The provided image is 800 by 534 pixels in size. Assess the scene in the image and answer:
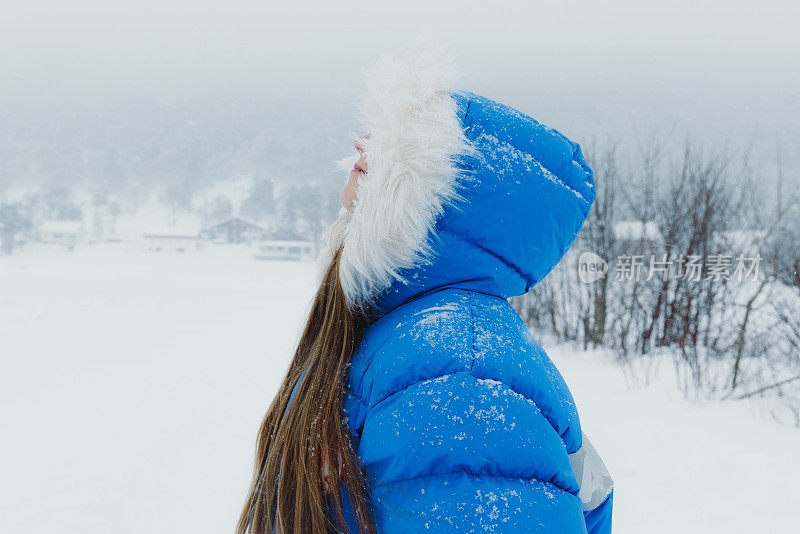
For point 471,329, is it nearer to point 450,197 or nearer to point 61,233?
point 450,197

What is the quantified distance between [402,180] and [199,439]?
13.6ft

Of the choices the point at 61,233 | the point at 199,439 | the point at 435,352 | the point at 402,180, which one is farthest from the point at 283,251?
the point at 435,352

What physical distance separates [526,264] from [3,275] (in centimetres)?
2057

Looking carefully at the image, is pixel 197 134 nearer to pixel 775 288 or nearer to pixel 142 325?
pixel 142 325

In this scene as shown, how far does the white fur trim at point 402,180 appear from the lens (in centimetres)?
74

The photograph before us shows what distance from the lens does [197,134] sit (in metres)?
53.5

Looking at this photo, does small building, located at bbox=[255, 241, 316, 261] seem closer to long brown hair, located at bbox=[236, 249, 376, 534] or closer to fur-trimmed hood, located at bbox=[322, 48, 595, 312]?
long brown hair, located at bbox=[236, 249, 376, 534]

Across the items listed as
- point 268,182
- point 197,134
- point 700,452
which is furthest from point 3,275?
point 197,134

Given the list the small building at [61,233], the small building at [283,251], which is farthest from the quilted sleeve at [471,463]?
the small building at [283,251]

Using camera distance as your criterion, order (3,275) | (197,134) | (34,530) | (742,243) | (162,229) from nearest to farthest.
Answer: (34,530) < (742,243) < (3,275) < (162,229) < (197,134)

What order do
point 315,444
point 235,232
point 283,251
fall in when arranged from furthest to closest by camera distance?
1. point 235,232
2. point 283,251
3. point 315,444

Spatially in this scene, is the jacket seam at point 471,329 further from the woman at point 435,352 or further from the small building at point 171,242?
the small building at point 171,242

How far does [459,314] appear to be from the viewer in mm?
704

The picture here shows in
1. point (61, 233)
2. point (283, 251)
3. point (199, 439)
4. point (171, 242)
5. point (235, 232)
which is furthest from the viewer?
point (235, 232)
